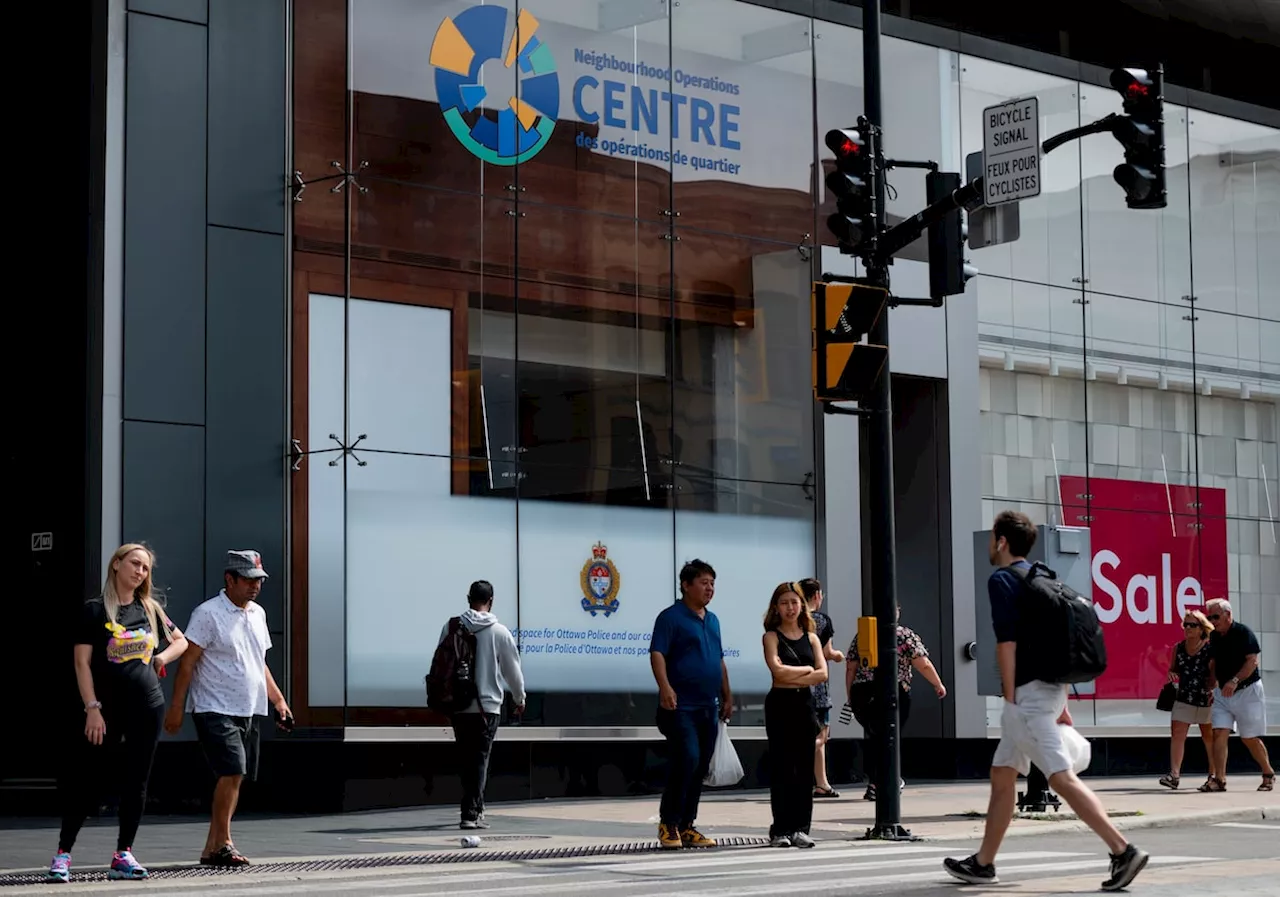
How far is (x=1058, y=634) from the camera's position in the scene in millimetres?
10094

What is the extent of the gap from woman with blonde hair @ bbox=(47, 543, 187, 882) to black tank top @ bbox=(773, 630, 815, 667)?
13.0 ft

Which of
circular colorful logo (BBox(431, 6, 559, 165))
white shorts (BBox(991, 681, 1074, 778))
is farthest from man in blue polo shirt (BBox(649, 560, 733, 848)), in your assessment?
circular colorful logo (BBox(431, 6, 559, 165))

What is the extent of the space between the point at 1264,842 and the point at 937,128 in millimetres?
10970

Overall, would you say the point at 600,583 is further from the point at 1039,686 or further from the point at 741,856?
the point at 1039,686

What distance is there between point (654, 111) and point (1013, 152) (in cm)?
708

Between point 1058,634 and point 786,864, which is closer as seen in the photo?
point 1058,634

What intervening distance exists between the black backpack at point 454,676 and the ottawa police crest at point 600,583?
173 inches

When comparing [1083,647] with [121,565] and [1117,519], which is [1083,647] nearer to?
[121,565]

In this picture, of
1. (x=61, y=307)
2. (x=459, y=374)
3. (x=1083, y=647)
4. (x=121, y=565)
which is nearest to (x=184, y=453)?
(x=61, y=307)

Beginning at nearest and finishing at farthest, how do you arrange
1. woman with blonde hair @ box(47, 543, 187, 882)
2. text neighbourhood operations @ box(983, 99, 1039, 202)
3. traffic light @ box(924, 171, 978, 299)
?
1. woman with blonde hair @ box(47, 543, 187, 882)
2. text neighbourhood operations @ box(983, 99, 1039, 202)
3. traffic light @ box(924, 171, 978, 299)

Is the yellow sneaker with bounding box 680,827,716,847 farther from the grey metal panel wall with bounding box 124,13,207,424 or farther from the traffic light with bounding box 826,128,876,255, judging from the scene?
the grey metal panel wall with bounding box 124,13,207,424

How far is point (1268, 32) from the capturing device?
26109 mm

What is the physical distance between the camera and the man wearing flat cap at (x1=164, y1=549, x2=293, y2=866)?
11758 mm

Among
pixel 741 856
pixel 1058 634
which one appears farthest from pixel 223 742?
pixel 1058 634
